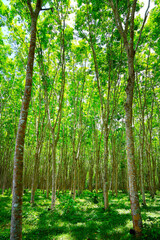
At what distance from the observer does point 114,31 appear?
9398 millimetres

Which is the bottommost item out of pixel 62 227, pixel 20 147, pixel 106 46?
pixel 62 227

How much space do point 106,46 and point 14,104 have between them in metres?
9.02

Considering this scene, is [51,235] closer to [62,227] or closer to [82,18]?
[62,227]

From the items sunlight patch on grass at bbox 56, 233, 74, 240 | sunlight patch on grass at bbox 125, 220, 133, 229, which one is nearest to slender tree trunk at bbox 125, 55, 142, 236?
sunlight patch on grass at bbox 125, 220, 133, 229

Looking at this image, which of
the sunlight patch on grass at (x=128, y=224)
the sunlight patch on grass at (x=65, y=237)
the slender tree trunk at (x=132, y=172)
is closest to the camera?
the slender tree trunk at (x=132, y=172)

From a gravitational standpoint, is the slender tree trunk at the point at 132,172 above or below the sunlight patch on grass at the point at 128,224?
above

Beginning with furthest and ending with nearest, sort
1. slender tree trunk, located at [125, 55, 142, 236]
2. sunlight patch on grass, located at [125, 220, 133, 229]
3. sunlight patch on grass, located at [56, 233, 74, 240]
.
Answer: sunlight patch on grass, located at [125, 220, 133, 229] < sunlight patch on grass, located at [56, 233, 74, 240] < slender tree trunk, located at [125, 55, 142, 236]

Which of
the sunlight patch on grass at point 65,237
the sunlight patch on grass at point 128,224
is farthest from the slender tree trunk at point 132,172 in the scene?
the sunlight patch on grass at point 65,237

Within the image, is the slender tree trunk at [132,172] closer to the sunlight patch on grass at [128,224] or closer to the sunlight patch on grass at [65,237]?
the sunlight patch on grass at [128,224]

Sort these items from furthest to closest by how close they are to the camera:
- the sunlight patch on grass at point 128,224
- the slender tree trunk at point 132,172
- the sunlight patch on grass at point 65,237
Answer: the sunlight patch on grass at point 128,224 < the sunlight patch on grass at point 65,237 < the slender tree trunk at point 132,172

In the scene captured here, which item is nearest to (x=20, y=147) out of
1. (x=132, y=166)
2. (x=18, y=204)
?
(x=18, y=204)

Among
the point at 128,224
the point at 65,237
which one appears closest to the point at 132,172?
the point at 128,224

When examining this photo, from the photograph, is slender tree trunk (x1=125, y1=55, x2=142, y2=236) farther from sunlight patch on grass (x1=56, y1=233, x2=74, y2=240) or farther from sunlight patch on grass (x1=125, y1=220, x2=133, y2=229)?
sunlight patch on grass (x1=56, y1=233, x2=74, y2=240)

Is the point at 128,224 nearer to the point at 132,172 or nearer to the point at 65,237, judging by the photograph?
the point at 65,237
